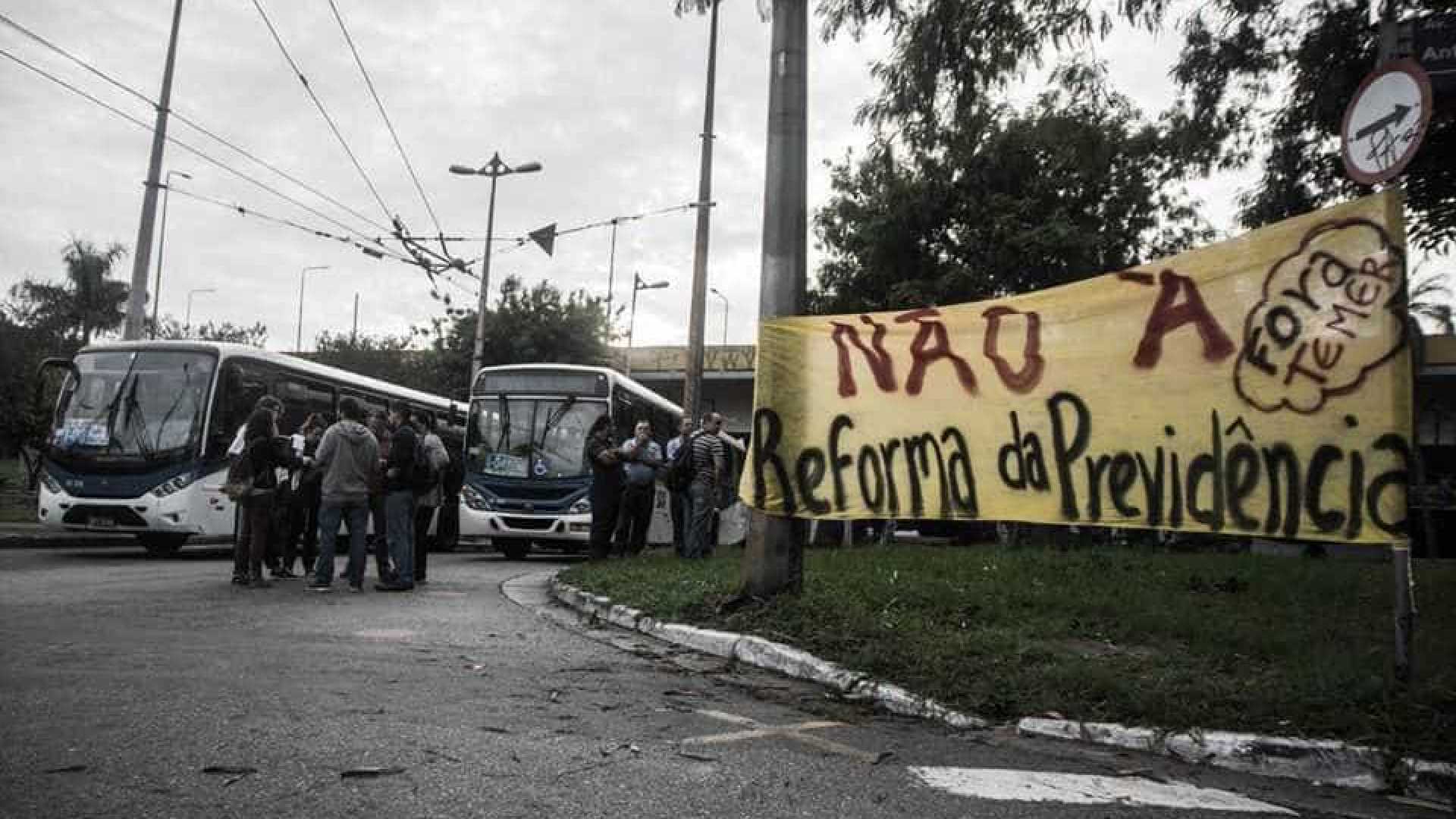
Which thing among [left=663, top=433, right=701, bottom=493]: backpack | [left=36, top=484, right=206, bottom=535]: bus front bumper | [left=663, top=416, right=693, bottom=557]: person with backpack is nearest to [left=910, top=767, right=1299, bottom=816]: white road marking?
[left=663, top=433, right=701, bottom=493]: backpack

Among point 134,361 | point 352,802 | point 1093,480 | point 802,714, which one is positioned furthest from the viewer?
point 134,361

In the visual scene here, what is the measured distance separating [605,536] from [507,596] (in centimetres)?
273

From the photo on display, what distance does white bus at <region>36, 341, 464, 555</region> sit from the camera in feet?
41.3

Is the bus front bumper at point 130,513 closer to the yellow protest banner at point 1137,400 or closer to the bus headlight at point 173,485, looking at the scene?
the bus headlight at point 173,485

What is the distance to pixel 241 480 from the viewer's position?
904 cm

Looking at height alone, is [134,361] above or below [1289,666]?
above

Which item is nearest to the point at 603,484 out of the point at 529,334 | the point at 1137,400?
the point at 1137,400

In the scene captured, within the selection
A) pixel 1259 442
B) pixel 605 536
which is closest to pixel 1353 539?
pixel 1259 442

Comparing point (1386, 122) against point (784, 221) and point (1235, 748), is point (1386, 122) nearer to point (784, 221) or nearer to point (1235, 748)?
point (1235, 748)

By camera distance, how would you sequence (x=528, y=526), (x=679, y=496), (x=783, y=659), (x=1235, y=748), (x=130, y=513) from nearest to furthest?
(x=1235, y=748), (x=783, y=659), (x=130, y=513), (x=679, y=496), (x=528, y=526)

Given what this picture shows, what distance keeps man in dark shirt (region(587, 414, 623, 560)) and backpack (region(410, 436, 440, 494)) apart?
226cm

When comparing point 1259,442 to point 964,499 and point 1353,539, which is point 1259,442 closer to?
point 1353,539

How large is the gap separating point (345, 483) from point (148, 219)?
9.47 m

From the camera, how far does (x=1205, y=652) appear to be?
5.67 metres
